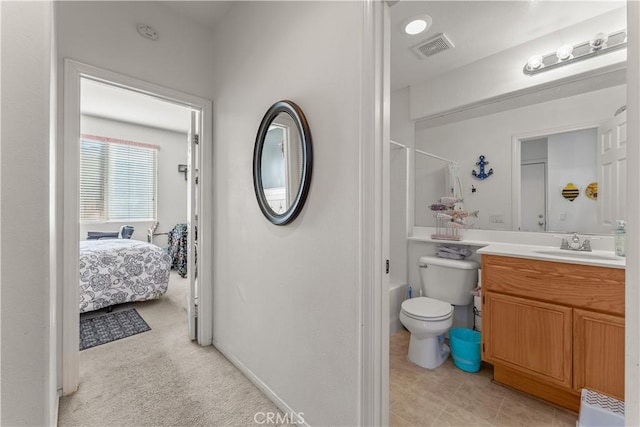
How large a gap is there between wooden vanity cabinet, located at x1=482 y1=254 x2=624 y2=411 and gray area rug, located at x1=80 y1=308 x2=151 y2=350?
10.0 feet

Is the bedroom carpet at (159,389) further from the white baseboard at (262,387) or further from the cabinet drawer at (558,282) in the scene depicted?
the cabinet drawer at (558,282)

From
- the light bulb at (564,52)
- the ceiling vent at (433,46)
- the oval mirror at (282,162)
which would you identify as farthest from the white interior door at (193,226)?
the light bulb at (564,52)

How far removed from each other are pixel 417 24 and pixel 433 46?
292 mm

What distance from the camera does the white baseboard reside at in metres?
1.42

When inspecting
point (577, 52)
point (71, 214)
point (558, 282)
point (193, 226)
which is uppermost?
point (577, 52)

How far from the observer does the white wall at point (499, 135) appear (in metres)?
1.81

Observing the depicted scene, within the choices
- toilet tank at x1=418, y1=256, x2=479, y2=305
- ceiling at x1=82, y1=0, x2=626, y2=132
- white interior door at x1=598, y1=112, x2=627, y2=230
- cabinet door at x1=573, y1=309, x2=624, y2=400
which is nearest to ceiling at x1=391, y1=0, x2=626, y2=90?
ceiling at x1=82, y1=0, x2=626, y2=132

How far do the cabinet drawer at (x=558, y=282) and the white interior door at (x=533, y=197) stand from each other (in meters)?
0.56

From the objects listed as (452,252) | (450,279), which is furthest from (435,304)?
(452,252)

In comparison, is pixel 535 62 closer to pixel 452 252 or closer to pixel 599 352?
pixel 452 252

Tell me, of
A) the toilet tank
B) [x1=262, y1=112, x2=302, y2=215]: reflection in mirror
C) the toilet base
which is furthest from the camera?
the toilet tank

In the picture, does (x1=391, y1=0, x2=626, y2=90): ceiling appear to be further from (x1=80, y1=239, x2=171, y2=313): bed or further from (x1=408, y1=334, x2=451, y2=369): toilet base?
(x1=80, y1=239, x2=171, y2=313): bed

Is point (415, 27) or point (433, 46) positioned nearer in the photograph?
Result: point (415, 27)

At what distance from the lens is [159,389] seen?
67.8 inches
